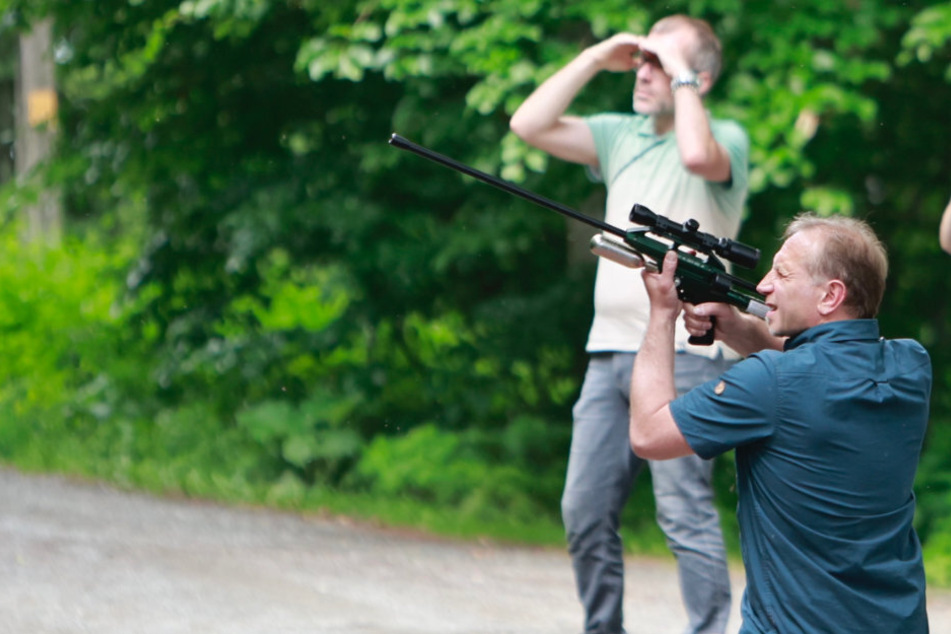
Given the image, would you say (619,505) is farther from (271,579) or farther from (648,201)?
(271,579)

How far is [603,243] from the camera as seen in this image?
2.99 metres

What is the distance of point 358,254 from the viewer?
795 centimetres

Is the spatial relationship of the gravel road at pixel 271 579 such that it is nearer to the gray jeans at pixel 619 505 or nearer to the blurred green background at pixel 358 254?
the blurred green background at pixel 358 254

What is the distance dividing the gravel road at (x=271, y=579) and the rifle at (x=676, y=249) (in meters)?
2.43

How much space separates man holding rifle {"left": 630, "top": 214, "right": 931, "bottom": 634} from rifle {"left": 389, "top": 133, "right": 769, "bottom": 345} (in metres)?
0.15

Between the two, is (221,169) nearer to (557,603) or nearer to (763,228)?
(763,228)

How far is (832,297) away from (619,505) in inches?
66.4

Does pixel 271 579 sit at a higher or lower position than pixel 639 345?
lower

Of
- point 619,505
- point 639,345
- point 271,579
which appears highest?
point 639,345

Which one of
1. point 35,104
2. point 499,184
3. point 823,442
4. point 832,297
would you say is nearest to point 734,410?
point 823,442

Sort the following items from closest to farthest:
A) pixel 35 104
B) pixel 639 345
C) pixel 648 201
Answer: pixel 639 345
pixel 648 201
pixel 35 104

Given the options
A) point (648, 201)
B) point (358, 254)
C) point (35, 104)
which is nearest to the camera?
point (648, 201)

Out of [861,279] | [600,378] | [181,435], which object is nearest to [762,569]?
[861,279]

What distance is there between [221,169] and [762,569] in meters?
6.11
